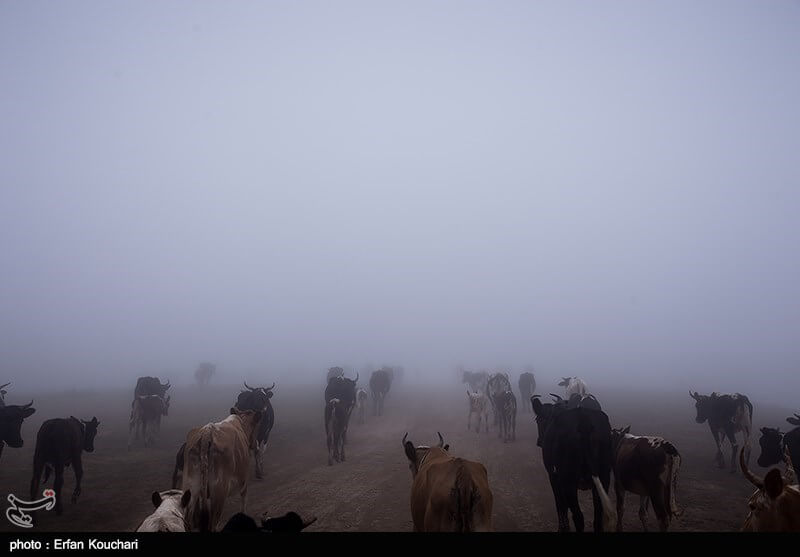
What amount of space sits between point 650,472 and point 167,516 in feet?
33.9

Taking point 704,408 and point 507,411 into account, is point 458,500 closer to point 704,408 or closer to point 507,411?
point 507,411

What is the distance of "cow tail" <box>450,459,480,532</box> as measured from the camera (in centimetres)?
572

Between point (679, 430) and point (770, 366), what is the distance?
630 ft

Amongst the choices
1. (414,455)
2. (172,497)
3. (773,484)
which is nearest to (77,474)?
(172,497)

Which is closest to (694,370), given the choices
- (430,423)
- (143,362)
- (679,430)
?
(679,430)

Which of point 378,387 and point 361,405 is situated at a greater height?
point 378,387

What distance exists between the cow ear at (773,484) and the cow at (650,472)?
531 cm

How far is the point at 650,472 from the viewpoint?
29.8ft

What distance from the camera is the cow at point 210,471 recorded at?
756 cm

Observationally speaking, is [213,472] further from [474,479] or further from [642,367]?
[642,367]

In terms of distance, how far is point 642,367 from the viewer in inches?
6393

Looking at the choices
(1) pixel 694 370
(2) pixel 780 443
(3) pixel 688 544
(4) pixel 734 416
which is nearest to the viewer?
(3) pixel 688 544

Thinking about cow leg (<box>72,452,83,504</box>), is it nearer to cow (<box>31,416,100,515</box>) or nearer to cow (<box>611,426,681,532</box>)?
cow (<box>31,416,100,515</box>)

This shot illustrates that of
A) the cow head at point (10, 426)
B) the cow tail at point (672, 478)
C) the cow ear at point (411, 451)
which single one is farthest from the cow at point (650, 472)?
the cow head at point (10, 426)
